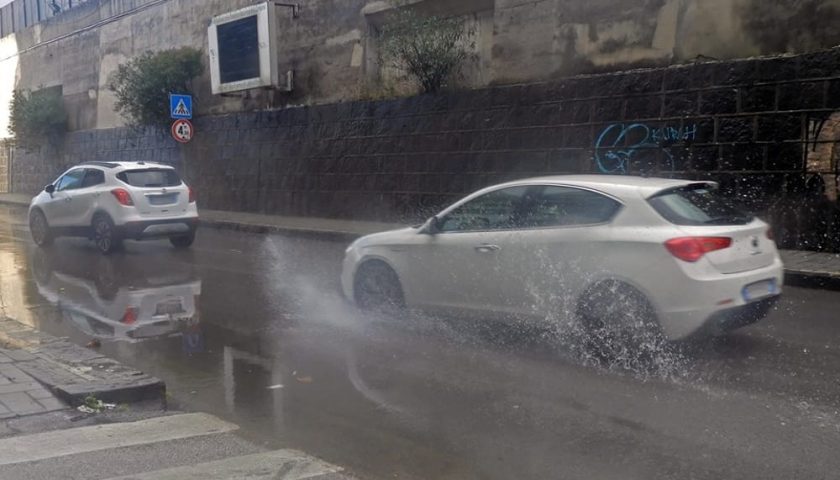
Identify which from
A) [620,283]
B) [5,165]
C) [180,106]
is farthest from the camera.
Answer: [5,165]

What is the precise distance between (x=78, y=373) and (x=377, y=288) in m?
3.12

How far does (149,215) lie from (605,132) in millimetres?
8274

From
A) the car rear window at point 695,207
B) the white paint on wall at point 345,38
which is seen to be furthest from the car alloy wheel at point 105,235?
the car rear window at point 695,207

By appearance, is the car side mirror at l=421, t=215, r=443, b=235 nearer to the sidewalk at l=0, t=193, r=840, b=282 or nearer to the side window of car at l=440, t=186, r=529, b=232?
the side window of car at l=440, t=186, r=529, b=232

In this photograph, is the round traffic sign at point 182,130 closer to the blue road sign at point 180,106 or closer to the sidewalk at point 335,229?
the blue road sign at point 180,106

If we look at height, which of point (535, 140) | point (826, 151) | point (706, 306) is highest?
point (535, 140)

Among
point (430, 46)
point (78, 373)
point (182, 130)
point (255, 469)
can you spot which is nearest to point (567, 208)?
point (255, 469)

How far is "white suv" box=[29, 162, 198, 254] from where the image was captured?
45.1 ft

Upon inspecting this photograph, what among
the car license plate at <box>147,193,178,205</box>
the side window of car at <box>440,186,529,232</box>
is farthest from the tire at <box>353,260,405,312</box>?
the car license plate at <box>147,193,178,205</box>

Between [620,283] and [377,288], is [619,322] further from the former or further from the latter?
[377,288]

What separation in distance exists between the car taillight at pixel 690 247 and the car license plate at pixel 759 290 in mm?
441

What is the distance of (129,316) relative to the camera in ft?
28.6

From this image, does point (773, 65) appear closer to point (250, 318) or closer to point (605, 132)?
point (605, 132)

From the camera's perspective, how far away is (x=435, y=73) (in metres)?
16.6
